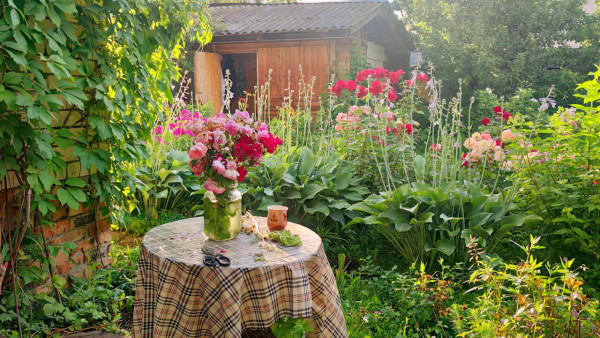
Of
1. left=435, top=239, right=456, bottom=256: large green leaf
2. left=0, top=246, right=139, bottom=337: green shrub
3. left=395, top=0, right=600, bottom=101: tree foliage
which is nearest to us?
left=0, top=246, right=139, bottom=337: green shrub

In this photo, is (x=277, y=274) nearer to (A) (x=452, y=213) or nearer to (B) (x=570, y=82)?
(A) (x=452, y=213)

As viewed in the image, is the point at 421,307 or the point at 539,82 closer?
the point at 421,307

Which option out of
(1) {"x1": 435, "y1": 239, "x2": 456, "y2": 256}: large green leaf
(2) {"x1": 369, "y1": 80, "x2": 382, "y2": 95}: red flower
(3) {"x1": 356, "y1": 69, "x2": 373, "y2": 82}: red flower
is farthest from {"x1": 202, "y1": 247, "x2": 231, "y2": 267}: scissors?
(3) {"x1": 356, "y1": 69, "x2": 373, "y2": 82}: red flower

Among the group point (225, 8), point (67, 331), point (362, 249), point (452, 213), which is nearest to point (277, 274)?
point (67, 331)

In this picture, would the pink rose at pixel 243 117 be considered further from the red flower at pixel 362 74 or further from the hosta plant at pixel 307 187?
the red flower at pixel 362 74

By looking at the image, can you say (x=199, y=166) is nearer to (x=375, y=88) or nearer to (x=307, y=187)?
(x=307, y=187)

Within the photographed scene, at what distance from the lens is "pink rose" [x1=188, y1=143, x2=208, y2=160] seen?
2.16m

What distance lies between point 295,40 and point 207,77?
2318 mm

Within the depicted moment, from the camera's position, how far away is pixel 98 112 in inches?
120

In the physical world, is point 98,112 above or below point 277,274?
above

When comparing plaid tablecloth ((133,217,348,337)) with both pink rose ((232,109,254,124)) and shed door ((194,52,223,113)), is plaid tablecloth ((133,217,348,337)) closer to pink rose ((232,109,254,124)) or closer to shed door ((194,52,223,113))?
pink rose ((232,109,254,124))

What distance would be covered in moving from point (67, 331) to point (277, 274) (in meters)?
1.56

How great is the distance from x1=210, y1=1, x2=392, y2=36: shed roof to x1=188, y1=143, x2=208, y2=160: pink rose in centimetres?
828

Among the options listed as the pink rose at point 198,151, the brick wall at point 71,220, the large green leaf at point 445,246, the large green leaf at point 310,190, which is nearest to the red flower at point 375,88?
the large green leaf at point 310,190
